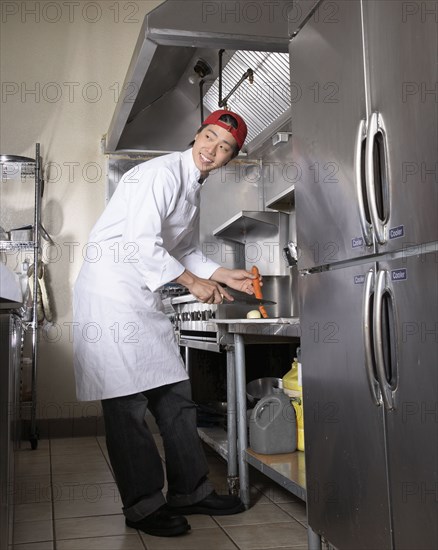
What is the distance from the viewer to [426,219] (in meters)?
1.17

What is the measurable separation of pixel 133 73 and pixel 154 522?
6.28 feet

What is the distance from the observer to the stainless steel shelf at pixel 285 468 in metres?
1.95

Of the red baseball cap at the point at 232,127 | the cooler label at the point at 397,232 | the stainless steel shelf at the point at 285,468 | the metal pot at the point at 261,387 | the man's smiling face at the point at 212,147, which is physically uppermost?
the red baseball cap at the point at 232,127

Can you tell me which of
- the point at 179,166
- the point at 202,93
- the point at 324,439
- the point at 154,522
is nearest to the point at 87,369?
the point at 154,522

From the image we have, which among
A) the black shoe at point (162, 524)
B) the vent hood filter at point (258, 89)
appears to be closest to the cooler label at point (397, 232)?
the black shoe at point (162, 524)

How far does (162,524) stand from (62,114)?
3062mm

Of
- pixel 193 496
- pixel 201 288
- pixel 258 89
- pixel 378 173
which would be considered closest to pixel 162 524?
pixel 193 496

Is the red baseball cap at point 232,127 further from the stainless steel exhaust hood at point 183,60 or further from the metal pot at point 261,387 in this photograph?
the metal pot at point 261,387

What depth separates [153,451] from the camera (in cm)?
226

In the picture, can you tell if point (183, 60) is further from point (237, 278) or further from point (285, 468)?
point (285, 468)

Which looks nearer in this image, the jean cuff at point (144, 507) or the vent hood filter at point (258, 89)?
the jean cuff at point (144, 507)

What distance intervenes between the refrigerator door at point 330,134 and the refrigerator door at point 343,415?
0.09 meters

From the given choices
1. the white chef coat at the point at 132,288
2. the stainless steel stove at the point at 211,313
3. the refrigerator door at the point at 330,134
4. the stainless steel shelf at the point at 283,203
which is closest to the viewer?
the refrigerator door at the point at 330,134

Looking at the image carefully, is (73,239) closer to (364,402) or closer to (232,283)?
Answer: (232,283)
